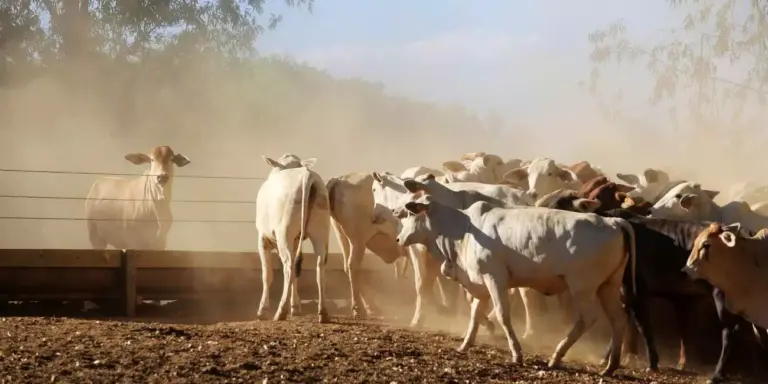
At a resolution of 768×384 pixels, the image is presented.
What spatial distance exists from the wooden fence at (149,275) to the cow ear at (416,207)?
168 inches

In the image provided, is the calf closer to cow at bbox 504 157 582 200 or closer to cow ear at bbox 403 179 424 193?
cow ear at bbox 403 179 424 193

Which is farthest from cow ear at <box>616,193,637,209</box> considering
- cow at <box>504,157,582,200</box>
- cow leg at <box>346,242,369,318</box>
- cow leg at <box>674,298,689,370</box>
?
cow leg at <box>346,242,369,318</box>

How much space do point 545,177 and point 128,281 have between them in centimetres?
593

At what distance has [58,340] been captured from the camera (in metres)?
9.58

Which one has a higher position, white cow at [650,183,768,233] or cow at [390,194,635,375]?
white cow at [650,183,768,233]

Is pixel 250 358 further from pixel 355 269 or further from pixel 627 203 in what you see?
pixel 627 203

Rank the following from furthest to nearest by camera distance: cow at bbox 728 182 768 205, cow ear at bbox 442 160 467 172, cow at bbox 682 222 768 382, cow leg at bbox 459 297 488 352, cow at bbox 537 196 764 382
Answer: cow ear at bbox 442 160 467 172 < cow at bbox 728 182 768 205 < cow at bbox 537 196 764 382 < cow leg at bbox 459 297 488 352 < cow at bbox 682 222 768 382

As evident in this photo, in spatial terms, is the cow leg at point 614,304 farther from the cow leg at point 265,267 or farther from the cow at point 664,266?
the cow leg at point 265,267

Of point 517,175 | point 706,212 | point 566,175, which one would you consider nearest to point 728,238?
point 706,212

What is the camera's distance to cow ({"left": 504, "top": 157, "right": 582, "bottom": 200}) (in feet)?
51.7

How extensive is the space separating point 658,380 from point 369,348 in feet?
8.62

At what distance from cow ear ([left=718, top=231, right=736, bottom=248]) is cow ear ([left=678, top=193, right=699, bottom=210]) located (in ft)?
8.34

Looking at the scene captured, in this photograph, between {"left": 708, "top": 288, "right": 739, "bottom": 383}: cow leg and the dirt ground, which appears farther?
{"left": 708, "top": 288, "right": 739, "bottom": 383}: cow leg

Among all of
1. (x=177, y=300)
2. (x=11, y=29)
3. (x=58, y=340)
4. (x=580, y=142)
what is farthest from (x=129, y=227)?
A: (x=580, y=142)
